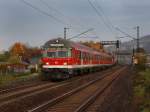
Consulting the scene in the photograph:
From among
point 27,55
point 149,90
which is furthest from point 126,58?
point 149,90

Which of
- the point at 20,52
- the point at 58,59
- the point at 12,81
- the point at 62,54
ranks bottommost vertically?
the point at 12,81

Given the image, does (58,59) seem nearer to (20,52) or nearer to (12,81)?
(12,81)

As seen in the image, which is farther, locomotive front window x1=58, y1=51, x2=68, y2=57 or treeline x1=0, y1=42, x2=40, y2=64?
treeline x1=0, y1=42, x2=40, y2=64

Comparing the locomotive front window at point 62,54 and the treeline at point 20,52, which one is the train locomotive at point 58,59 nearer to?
the locomotive front window at point 62,54

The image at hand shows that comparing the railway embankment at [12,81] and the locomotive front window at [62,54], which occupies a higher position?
the locomotive front window at [62,54]

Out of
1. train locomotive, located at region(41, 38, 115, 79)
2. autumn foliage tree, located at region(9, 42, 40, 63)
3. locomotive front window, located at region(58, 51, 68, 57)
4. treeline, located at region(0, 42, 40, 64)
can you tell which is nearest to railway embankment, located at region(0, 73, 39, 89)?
train locomotive, located at region(41, 38, 115, 79)

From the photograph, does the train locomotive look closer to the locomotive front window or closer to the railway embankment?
the locomotive front window

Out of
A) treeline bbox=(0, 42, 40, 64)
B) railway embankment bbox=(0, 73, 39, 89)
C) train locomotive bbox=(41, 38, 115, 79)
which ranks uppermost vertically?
treeline bbox=(0, 42, 40, 64)

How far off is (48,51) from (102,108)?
18.0 m

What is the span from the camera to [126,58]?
175875mm

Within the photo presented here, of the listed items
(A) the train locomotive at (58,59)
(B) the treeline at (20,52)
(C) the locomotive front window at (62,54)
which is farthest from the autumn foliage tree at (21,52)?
(C) the locomotive front window at (62,54)

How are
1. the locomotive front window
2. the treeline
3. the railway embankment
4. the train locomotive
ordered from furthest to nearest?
the treeline < the locomotive front window < the train locomotive < the railway embankment

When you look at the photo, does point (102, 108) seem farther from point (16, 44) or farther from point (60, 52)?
point (16, 44)

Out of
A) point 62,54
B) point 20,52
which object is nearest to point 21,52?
point 20,52
